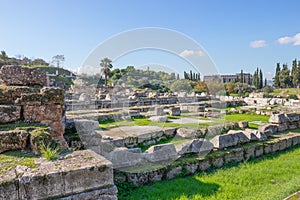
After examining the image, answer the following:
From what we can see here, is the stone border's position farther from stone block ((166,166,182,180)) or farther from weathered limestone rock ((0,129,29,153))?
weathered limestone rock ((0,129,29,153))

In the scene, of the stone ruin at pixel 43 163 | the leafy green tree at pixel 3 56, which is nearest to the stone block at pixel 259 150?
the stone ruin at pixel 43 163

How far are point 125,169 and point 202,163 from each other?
2.13m

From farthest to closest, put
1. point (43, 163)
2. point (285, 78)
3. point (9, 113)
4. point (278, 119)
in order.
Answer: point (285, 78) < point (278, 119) < point (9, 113) < point (43, 163)

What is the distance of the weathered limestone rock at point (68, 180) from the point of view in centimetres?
294

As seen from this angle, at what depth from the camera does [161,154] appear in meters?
5.92

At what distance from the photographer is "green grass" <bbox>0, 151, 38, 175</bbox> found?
328cm

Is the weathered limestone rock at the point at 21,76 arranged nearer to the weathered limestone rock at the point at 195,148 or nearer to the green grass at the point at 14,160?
the green grass at the point at 14,160

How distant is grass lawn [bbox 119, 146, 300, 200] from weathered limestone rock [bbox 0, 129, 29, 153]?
6.93ft

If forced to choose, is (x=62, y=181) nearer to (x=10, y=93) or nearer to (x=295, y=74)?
(x=10, y=93)

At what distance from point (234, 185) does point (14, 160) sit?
14.5 feet

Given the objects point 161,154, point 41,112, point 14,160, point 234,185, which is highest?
point 41,112

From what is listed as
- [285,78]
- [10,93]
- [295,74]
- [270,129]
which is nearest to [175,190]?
[10,93]

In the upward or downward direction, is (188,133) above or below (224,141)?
below

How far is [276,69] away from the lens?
65.4 m
